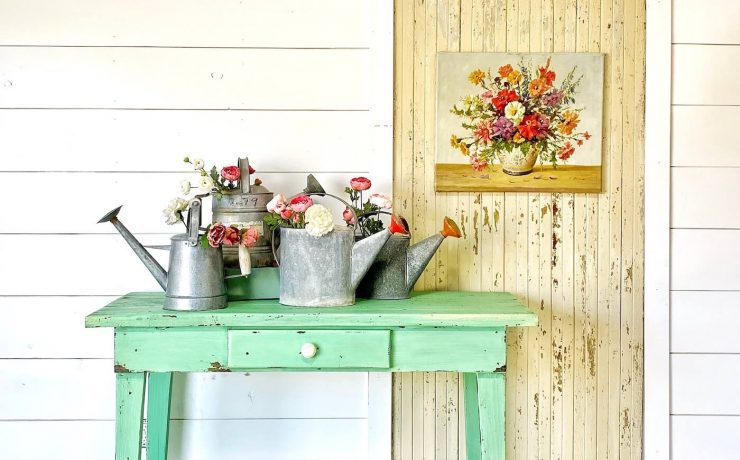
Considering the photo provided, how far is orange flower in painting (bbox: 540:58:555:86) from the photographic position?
209 centimetres

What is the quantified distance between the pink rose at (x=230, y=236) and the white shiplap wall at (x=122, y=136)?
0.38 metres

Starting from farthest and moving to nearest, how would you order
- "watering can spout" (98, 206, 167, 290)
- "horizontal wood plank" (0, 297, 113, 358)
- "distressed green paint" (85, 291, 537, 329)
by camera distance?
"horizontal wood plank" (0, 297, 113, 358), "watering can spout" (98, 206, 167, 290), "distressed green paint" (85, 291, 537, 329)

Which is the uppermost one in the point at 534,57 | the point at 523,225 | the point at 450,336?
the point at 534,57

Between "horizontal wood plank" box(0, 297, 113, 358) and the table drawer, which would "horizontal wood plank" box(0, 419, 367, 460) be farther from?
the table drawer

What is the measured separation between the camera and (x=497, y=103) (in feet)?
6.86

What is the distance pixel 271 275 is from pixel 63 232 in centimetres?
66

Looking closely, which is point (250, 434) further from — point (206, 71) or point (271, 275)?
point (206, 71)

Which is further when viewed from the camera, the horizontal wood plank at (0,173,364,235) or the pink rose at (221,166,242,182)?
the horizontal wood plank at (0,173,364,235)
